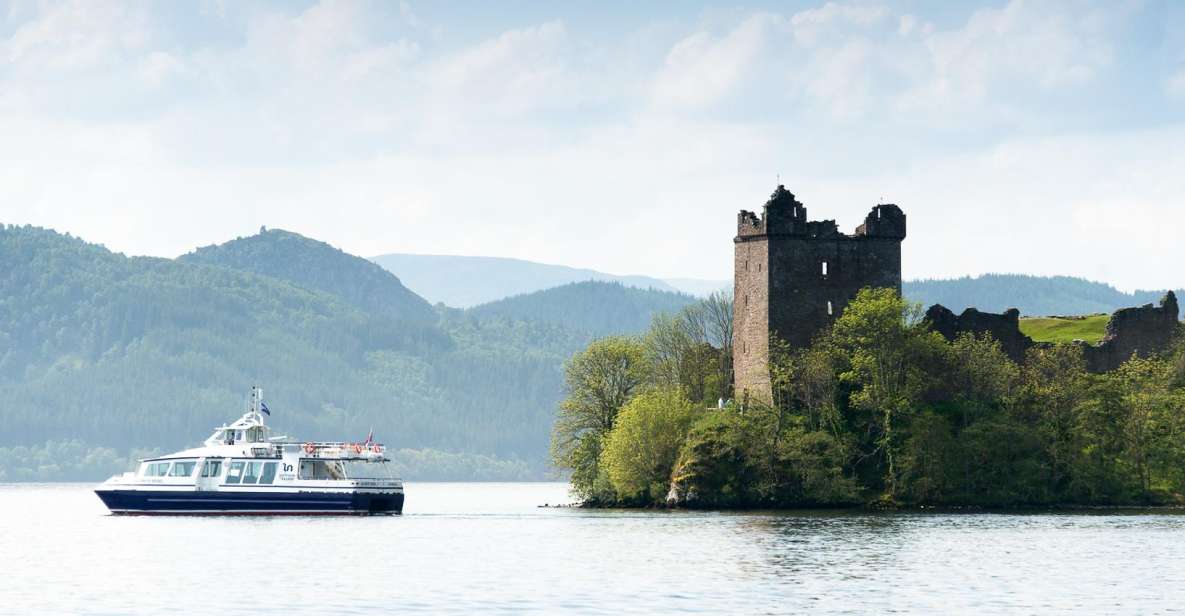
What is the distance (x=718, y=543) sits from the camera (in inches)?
3029

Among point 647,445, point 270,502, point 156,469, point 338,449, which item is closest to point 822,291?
point 647,445

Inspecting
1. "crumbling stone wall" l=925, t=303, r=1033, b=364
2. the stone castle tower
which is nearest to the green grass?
"crumbling stone wall" l=925, t=303, r=1033, b=364

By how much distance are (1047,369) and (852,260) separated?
12.1m

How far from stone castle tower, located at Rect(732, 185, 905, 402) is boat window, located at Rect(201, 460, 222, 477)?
28.6 metres

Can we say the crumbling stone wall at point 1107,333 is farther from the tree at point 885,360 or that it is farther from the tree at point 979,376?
the tree at point 885,360

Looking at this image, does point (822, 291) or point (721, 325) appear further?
point (721, 325)

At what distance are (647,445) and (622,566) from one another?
40.3 metres

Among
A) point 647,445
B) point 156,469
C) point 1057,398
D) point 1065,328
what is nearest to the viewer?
point 647,445

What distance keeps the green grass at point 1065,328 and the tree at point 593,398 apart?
2297 centimetres

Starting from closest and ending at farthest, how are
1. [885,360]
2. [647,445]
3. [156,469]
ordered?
[885,360], [647,445], [156,469]

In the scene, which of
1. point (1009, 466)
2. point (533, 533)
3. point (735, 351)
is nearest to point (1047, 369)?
point (1009, 466)

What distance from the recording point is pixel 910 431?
105 meters

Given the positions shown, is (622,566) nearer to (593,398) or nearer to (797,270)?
(797,270)

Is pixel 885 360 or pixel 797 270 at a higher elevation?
pixel 797 270
